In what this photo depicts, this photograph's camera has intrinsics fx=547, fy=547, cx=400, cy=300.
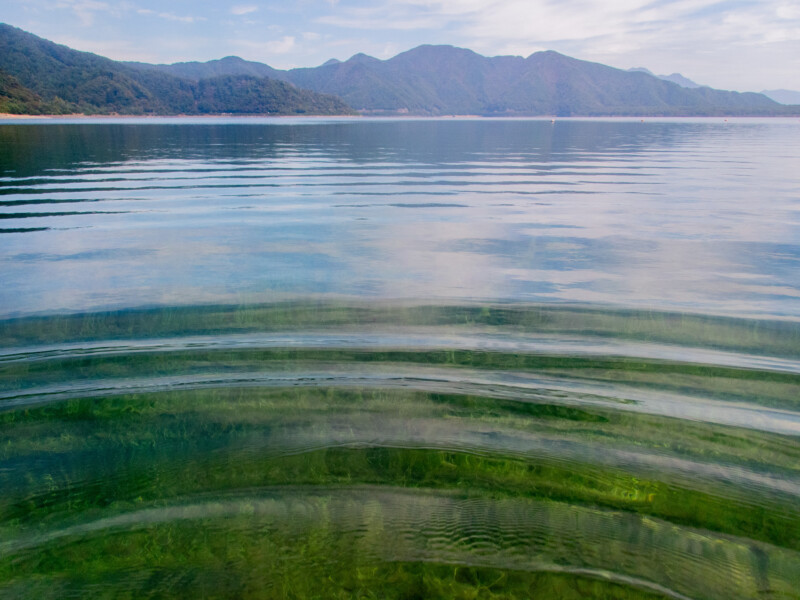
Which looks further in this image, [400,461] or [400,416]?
[400,416]

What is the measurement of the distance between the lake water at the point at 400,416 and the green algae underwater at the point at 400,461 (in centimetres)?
2

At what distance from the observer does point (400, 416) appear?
16.0ft

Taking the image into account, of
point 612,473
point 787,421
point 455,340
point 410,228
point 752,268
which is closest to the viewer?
point 612,473

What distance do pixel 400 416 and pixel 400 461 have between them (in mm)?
662

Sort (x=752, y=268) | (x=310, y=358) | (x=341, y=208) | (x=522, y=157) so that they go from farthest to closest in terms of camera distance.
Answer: (x=522, y=157) < (x=341, y=208) < (x=752, y=268) < (x=310, y=358)

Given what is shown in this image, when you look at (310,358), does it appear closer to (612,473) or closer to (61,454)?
(61,454)

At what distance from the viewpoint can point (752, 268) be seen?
9.43 metres

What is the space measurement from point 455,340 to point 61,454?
13.3 ft

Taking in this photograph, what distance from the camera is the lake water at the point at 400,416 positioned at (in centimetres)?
331

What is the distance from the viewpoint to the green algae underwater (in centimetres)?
325

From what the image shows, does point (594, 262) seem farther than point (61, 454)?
Yes

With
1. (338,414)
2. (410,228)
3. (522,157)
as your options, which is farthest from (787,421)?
(522,157)

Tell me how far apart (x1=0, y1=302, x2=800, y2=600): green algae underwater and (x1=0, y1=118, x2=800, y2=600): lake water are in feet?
0.07

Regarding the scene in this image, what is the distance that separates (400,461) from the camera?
4.25 m
